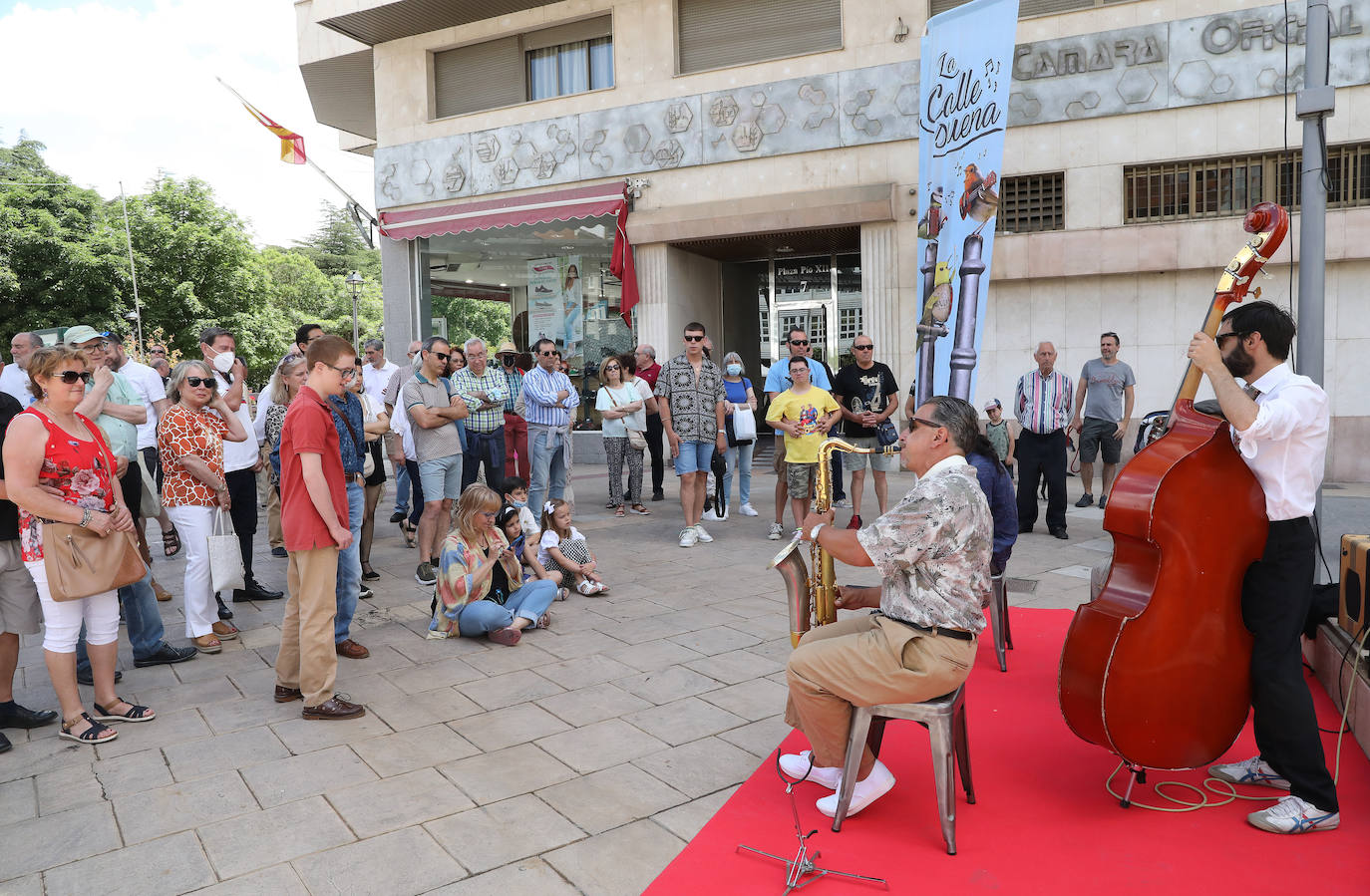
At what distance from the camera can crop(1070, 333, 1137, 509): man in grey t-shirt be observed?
9.48 meters

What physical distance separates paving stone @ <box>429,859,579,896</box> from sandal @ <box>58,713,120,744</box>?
2.21 m

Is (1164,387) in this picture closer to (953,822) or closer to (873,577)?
(873,577)

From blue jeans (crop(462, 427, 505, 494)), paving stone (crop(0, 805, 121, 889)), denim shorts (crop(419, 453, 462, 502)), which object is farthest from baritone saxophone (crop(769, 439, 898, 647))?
blue jeans (crop(462, 427, 505, 494))

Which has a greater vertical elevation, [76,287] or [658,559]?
[76,287]

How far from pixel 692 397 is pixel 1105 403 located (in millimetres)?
4403

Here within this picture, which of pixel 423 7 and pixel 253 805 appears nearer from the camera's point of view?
pixel 253 805

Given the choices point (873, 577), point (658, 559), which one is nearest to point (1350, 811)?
point (873, 577)

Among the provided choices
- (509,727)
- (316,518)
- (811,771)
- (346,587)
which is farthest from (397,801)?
(346,587)

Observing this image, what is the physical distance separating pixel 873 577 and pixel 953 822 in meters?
4.04

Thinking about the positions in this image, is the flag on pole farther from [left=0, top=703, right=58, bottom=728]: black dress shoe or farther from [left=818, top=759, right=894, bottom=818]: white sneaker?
[left=818, top=759, right=894, bottom=818]: white sneaker

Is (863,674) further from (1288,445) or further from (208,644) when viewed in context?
(208,644)

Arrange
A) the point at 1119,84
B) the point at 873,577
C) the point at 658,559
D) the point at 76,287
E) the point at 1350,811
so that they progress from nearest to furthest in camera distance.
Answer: the point at 1350,811, the point at 873,577, the point at 658,559, the point at 1119,84, the point at 76,287

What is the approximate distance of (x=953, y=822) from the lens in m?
2.99

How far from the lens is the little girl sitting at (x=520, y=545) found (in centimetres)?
604
